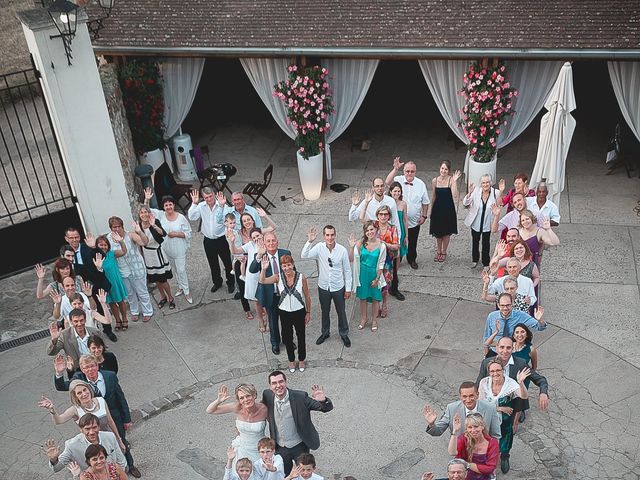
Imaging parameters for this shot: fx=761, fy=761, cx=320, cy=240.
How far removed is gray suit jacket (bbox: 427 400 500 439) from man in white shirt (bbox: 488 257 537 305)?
69.5 inches

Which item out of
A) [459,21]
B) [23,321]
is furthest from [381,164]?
[23,321]

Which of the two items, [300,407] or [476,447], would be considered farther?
[300,407]

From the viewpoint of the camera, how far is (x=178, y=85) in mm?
13273

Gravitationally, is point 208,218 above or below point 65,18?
below

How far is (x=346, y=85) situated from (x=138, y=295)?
5.07m

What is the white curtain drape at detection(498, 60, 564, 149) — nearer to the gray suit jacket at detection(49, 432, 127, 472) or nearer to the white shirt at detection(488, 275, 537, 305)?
the white shirt at detection(488, 275, 537, 305)

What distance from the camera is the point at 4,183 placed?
47.0ft

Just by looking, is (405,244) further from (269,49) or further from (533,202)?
(269,49)

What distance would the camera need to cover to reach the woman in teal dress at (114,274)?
30.0 ft

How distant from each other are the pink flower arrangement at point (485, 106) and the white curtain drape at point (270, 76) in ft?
9.53

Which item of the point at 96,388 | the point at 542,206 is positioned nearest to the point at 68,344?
the point at 96,388

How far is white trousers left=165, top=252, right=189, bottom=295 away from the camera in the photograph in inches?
393

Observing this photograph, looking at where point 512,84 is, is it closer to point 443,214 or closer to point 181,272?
point 443,214

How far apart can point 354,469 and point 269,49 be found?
22.2 ft
